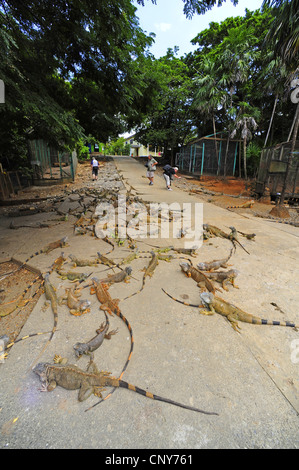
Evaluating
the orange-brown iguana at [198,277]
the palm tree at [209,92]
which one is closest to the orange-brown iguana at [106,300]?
the orange-brown iguana at [198,277]

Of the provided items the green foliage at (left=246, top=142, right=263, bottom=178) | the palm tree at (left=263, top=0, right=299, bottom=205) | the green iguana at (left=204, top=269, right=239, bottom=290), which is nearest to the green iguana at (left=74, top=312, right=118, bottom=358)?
the green iguana at (left=204, top=269, right=239, bottom=290)

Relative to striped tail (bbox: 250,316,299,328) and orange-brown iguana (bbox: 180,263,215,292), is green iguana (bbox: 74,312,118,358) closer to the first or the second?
orange-brown iguana (bbox: 180,263,215,292)

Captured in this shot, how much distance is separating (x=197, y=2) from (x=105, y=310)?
555 centimetres

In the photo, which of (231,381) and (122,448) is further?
(231,381)

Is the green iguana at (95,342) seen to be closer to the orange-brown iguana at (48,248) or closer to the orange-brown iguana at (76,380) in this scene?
the orange-brown iguana at (76,380)

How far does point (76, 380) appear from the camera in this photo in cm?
203

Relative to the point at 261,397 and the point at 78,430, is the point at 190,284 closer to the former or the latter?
the point at 261,397

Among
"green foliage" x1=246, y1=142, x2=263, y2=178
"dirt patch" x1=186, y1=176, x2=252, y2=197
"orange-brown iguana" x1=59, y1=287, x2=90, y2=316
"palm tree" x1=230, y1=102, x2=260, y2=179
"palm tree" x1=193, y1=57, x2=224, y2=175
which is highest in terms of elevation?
"palm tree" x1=193, y1=57, x2=224, y2=175

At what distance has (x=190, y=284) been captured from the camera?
12.2ft

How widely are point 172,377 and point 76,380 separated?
0.92 metres

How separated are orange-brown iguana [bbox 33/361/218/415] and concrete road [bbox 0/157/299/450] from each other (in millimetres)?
67

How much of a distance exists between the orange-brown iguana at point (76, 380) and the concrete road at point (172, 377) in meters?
0.07

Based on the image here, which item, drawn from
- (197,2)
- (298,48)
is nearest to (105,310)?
(197,2)

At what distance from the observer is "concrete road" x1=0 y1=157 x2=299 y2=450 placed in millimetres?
1644
